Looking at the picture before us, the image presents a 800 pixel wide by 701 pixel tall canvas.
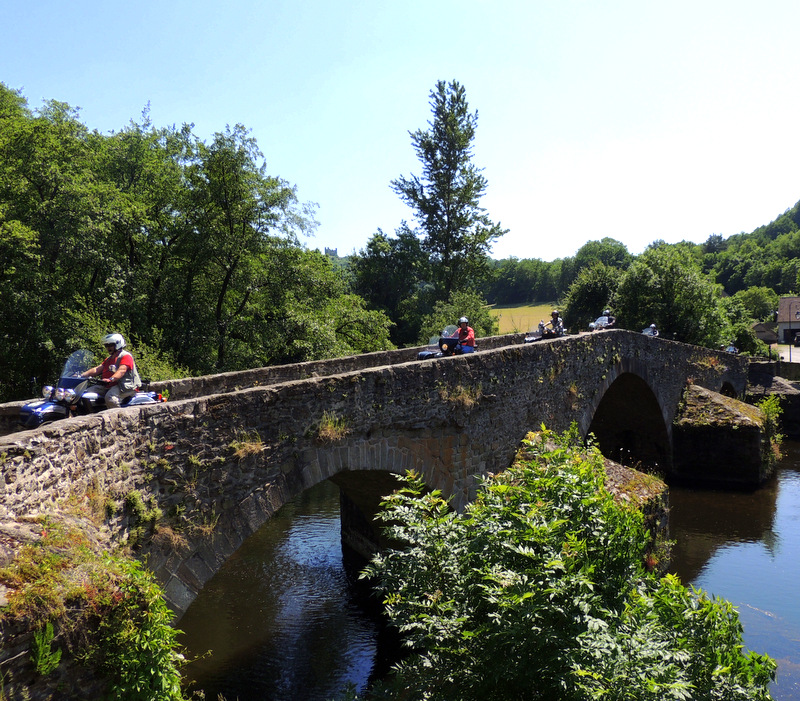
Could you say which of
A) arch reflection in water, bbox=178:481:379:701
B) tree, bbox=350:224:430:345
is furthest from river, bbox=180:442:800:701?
tree, bbox=350:224:430:345

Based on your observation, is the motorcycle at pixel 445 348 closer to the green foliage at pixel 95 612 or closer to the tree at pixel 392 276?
the green foliage at pixel 95 612

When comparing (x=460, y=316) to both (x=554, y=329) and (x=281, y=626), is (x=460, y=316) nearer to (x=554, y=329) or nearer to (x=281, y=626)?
(x=554, y=329)

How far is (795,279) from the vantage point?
84.6 meters

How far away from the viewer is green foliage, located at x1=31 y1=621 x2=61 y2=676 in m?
4.05

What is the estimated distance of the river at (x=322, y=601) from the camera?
907 cm

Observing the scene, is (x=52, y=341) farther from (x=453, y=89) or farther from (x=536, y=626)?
(x=453, y=89)

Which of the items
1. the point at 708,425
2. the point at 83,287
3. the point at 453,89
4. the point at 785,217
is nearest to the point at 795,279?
the point at 785,217

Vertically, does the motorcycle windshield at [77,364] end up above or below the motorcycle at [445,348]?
above

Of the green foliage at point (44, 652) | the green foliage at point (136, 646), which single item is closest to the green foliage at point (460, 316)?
the green foliage at point (136, 646)

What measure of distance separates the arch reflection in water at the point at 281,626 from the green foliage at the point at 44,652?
15.9 ft

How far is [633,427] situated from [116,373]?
1748 cm

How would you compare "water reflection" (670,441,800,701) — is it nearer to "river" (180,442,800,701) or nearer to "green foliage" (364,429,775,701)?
"river" (180,442,800,701)

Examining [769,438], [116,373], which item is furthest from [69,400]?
[769,438]

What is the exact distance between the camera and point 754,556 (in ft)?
46.6
